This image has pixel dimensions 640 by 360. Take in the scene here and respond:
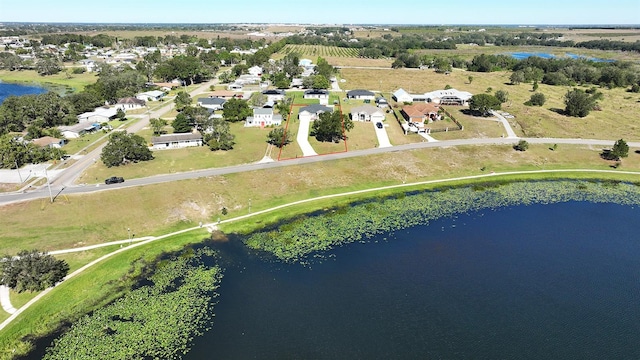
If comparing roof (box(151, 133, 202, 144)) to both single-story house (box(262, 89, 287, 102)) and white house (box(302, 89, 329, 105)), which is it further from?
white house (box(302, 89, 329, 105))

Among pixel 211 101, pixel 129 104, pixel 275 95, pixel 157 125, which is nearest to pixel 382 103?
pixel 275 95

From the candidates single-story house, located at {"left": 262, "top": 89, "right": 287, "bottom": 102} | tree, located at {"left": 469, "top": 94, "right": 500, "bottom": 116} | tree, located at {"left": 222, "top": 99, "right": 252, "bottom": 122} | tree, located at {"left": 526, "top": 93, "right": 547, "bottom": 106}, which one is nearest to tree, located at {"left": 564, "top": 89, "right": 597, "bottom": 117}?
tree, located at {"left": 526, "top": 93, "right": 547, "bottom": 106}

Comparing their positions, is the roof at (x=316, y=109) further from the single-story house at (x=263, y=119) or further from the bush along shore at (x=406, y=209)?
the bush along shore at (x=406, y=209)

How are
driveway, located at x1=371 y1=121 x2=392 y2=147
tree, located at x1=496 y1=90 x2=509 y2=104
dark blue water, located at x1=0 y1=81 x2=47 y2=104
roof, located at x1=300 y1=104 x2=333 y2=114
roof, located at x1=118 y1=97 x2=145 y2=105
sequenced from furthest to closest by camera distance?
dark blue water, located at x1=0 y1=81 x2=47 y2=104 → tree, located at x1=496 y1=90 x2=509 y2=104 → roof, located at x1=118 y1=97 x2=145 y2=105 → roof, located at x1=300 y1=104 x2=333 y2=114 → driveway, located at x1=371 y1=121 x2=392 y2=147

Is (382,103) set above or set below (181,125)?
above

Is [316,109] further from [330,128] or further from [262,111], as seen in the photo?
[330,128]

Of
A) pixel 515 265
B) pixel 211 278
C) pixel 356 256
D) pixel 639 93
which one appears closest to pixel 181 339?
pixel 211 278

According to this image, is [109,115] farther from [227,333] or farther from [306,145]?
[227,333]
